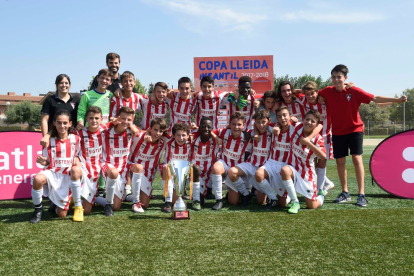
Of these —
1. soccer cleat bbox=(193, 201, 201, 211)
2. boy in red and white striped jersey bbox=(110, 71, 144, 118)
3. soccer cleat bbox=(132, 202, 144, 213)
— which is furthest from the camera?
boy in red and white striped jersey bbox=(110, 71, 144, 118)

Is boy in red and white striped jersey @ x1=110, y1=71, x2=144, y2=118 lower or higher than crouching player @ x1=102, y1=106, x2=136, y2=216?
higher

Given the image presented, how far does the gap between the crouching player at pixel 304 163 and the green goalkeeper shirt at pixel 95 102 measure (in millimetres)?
2570

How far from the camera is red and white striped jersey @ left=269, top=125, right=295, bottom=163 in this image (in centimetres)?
473

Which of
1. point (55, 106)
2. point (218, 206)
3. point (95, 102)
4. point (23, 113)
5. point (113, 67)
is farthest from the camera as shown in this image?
point (23, 113)

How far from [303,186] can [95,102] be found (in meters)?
3.00

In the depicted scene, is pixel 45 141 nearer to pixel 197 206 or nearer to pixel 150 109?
pixel 150 109

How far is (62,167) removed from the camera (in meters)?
4.26

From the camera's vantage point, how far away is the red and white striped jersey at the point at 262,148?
4867 millimetres

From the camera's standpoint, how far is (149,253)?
9.39 ft

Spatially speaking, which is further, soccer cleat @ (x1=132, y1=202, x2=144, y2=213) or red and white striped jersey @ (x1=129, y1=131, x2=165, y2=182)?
red and white striped jersey @ (x1=129, y1=131, x2=165, y2=182)

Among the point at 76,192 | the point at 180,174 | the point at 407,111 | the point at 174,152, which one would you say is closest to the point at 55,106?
the point at 76,192

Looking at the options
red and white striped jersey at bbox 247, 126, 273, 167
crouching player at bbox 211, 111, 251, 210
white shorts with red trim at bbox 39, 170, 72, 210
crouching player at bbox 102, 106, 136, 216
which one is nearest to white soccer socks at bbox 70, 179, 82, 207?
white shorts with red trim at bbox 39, 170, 72, 210

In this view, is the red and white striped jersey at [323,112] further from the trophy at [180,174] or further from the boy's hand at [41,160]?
the boy's hand at [41,160]

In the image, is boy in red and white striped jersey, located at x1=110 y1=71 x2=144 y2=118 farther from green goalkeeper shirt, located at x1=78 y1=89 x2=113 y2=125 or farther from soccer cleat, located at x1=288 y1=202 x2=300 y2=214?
soccer cleat, located at x1=288 y1=202 x2=300 y2=214
